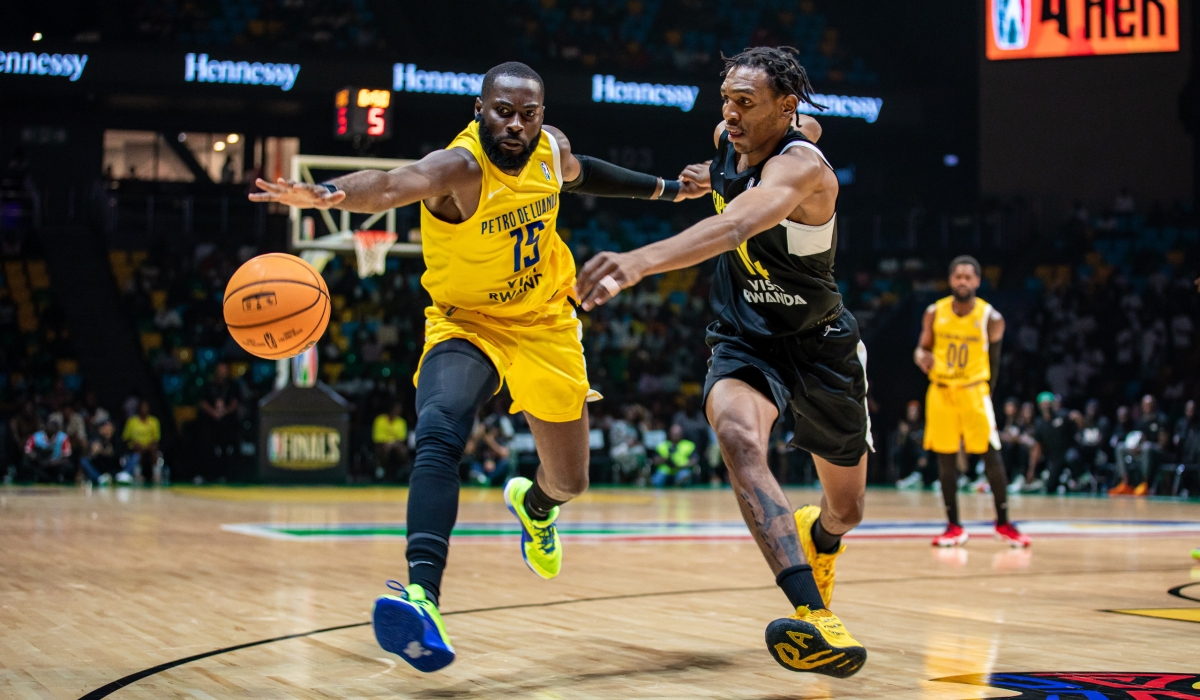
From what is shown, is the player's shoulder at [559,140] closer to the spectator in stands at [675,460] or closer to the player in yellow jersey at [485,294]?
the player in yellow jersey at [485,294]

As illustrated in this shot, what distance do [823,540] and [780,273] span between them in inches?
45.6

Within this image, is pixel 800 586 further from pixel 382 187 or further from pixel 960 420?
pixel 960 420

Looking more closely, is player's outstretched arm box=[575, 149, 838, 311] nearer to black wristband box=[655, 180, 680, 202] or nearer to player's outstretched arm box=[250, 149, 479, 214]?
player's outstretched arm box=[250, 149, 479, 214]

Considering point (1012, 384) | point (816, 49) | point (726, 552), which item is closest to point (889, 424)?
point (1012, 384)

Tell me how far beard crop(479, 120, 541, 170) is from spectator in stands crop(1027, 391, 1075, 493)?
1575cm

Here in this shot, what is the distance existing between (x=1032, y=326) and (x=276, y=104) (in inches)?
575

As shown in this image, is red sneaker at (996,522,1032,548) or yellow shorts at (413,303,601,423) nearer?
yellow shorts at (413,303,601,423)

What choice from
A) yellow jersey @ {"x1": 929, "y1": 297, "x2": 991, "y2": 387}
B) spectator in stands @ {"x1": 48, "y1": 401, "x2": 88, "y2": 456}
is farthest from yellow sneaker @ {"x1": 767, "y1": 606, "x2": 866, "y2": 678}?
spectator in stands @ {"x1": 48, "y1": 401, "x2": 88, "y2": 456}

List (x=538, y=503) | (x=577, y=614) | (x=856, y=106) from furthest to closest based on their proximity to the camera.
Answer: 1. (x=856, y=106)
2. (x=538, y=503)
3. (x=577, y=614)

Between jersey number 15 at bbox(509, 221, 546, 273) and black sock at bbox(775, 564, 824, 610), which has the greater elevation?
jersey number 15 at bbox(509, 221, 546, 273)

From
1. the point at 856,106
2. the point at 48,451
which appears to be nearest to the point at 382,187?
the point at 48,451

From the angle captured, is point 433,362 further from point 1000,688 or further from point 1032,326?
point 1032,326

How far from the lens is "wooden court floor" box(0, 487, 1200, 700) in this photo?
379 centimetres

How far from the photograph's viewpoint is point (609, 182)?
5.18 metres
